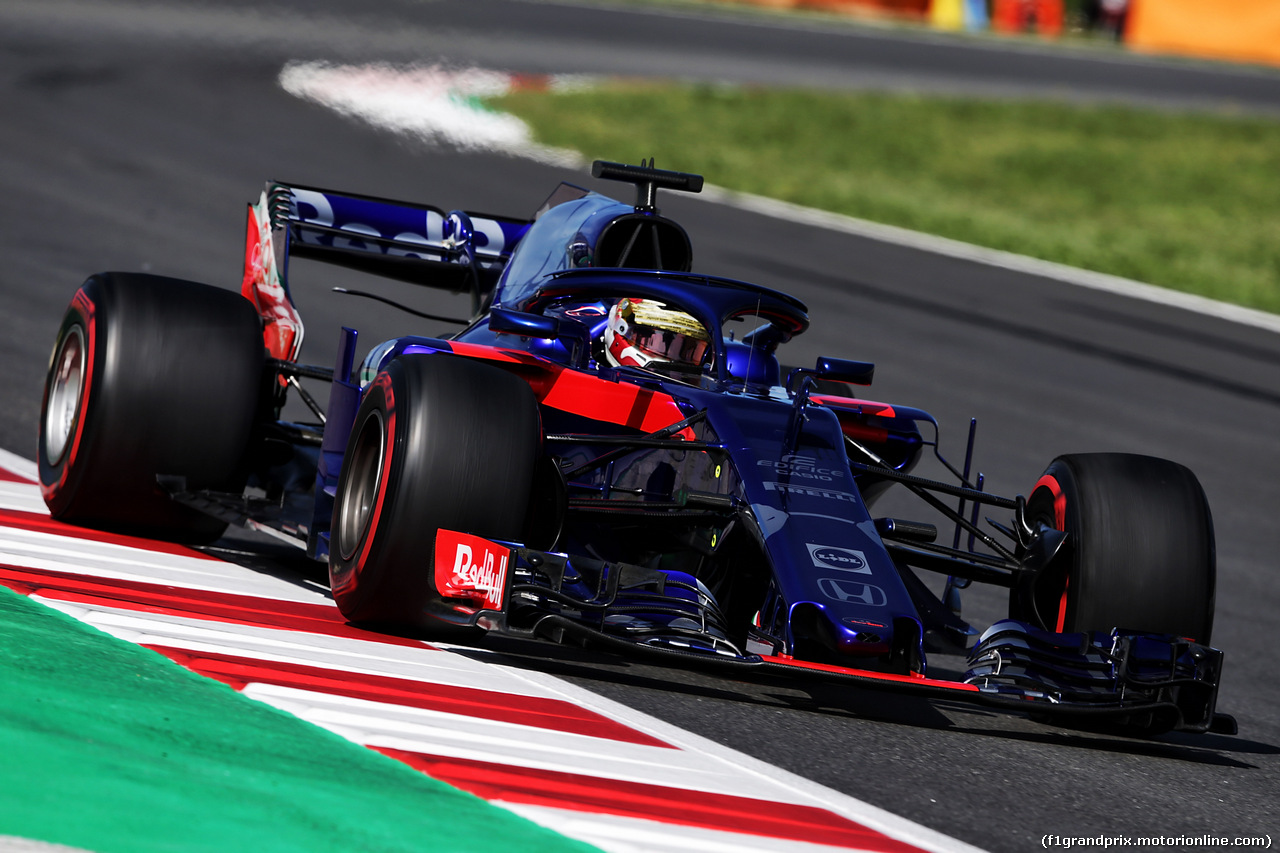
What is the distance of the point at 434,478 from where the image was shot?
5.45 metres

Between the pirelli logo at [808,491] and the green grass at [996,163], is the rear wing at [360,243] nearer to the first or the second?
the pirelli logo at [808,491]

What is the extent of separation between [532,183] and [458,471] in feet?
43.7

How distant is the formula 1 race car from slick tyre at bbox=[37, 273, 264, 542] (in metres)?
0.01

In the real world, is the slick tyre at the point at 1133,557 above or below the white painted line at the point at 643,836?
above

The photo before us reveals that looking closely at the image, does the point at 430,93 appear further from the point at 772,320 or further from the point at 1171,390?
the point at 772,320

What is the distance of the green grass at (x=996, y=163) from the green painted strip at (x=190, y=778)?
1532cm

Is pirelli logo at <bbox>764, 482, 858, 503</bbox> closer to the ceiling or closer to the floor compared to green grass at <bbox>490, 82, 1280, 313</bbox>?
closer to the floor

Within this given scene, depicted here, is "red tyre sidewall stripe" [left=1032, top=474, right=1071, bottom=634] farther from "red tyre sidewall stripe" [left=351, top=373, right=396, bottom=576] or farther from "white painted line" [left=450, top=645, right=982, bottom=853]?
"red tyre sidewall stripe" [left=351, top=373, right=396, bottom=576]

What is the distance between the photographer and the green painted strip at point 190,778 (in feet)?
Answer: 12.0

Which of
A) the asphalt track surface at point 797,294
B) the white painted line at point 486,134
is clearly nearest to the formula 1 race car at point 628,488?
the asphalt track surface at point 797,294

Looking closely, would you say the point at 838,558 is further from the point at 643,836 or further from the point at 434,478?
the point at 643,836

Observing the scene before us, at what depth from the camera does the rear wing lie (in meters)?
8.11

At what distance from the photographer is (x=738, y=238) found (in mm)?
17359

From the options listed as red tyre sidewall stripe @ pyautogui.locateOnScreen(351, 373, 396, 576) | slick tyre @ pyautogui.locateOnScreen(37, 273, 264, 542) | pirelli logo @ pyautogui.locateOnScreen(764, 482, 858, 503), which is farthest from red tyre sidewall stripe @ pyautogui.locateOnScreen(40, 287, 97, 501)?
pirelli logo @ pyautogui.locateOnScreen(764, 482, 858, 503)
